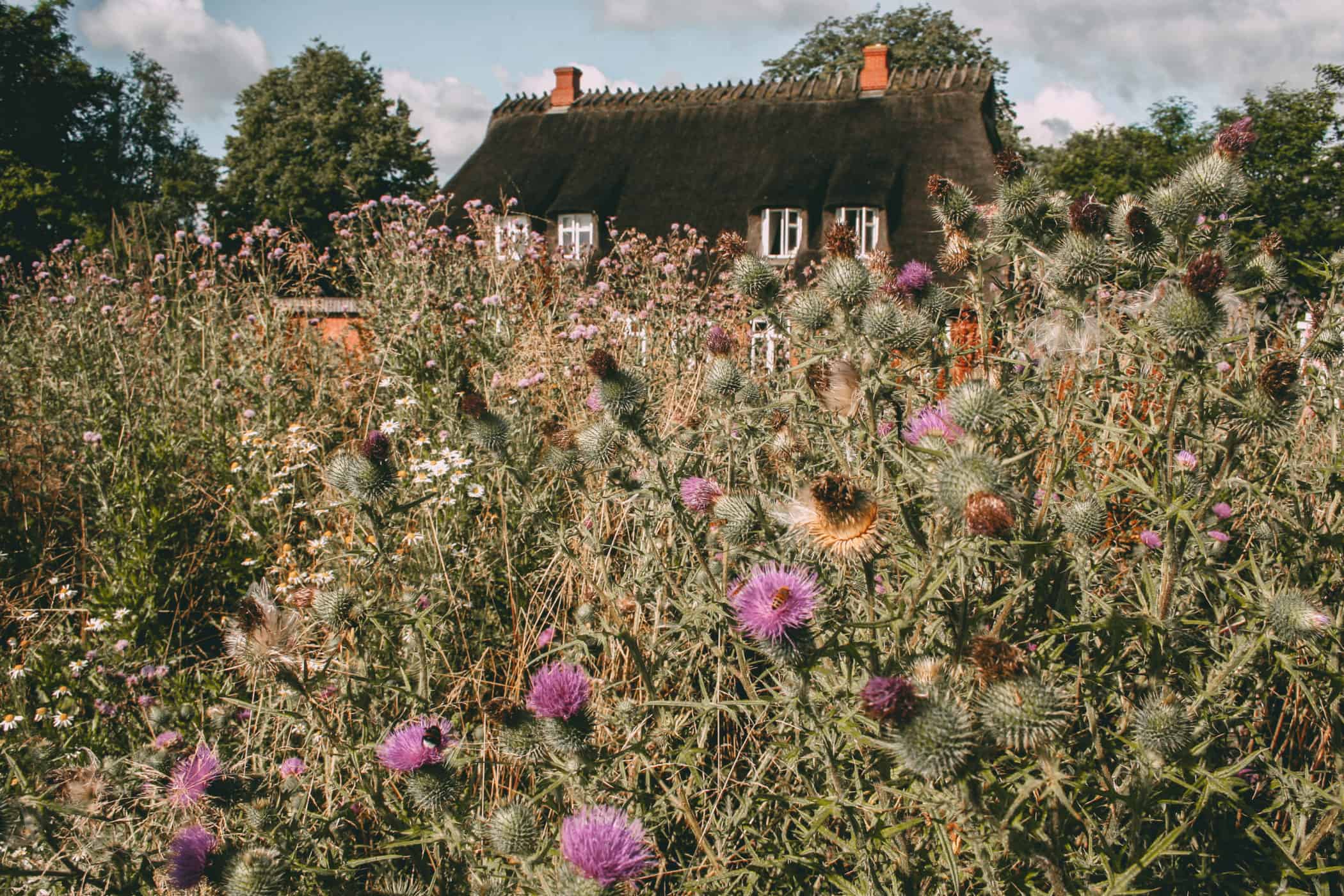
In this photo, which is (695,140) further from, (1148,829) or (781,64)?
(1148,829)

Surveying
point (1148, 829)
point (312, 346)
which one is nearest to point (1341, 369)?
point (1148, 829)

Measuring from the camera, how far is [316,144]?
1569 inches

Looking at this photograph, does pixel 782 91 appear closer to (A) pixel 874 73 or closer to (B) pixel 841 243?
(A) pixel 874 73

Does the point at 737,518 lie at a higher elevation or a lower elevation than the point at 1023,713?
higher

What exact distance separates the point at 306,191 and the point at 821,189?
25.1 meters

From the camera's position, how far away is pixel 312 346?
6797 millimetres

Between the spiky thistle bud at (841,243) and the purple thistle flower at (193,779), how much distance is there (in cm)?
246

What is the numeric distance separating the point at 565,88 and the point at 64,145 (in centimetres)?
2566

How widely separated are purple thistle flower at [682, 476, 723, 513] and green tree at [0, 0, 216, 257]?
35.3 m

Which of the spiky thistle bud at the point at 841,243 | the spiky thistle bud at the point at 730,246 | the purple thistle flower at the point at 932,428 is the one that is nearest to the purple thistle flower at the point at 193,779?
the purple thistle flower at the point at 932,428

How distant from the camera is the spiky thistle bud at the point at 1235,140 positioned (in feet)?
9.95

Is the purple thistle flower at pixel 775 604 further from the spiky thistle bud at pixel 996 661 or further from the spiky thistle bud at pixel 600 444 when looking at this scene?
the spiky thistle bud at pixel 600 444

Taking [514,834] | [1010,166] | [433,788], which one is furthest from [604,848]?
[1010,166]

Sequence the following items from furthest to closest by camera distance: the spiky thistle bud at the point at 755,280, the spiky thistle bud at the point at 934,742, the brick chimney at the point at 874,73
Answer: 1. the brick chimney at the point at 874,73
2. the spiky thistle bud at the point at 755,280
3. the spiky thistle bud at the point at 934,742
